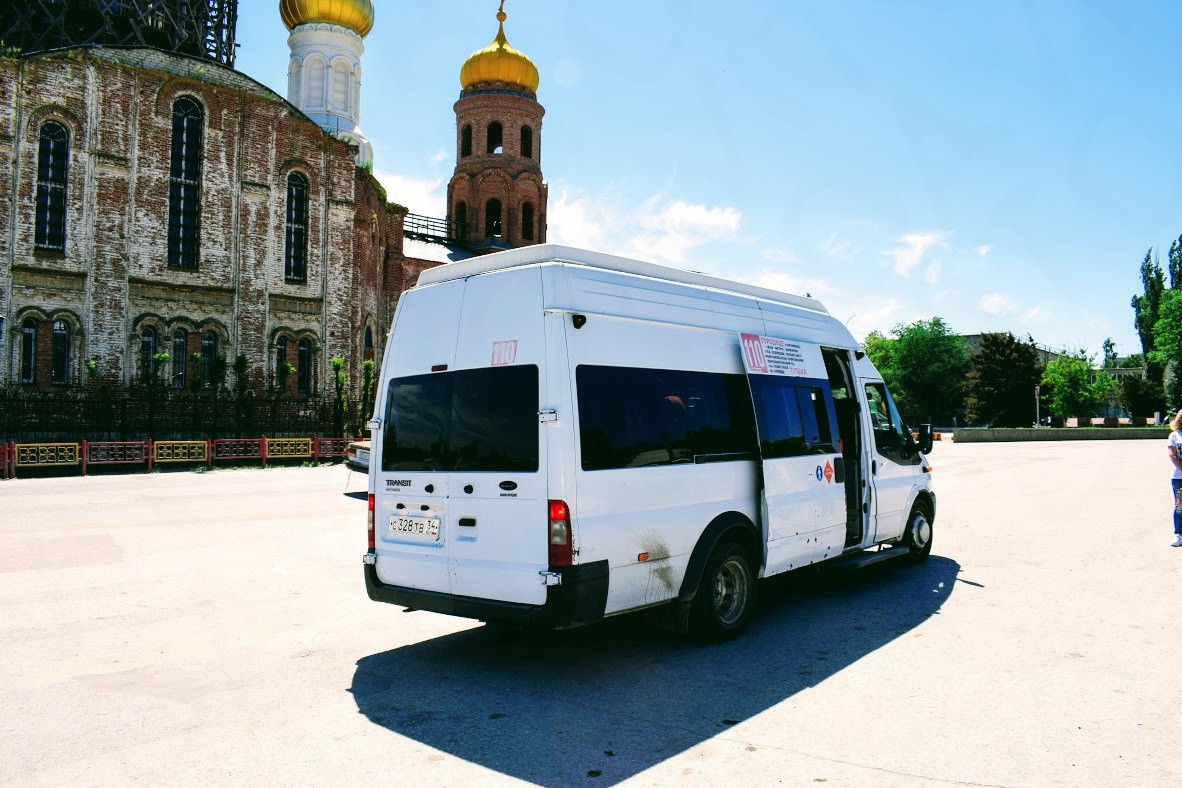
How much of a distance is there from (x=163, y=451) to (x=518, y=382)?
21.2 m

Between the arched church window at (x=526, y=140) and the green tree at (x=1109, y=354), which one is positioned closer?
the arched church window at (x=526, y=140)

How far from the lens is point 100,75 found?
98.2 ft

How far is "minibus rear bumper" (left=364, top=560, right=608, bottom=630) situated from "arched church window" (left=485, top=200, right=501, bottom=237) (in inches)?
1946

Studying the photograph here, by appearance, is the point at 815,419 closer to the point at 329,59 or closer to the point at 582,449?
the point at 582,449

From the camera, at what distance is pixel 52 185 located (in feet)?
96.8

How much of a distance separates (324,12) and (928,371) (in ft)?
229

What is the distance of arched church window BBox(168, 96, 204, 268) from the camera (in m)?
31.9

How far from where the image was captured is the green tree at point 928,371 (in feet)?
283

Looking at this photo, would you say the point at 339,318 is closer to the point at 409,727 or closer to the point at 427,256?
the point at 427,256

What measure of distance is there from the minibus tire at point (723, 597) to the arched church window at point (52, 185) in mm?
31988

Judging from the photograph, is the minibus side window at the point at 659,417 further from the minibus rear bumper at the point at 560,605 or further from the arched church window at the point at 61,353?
the arched church window at the point at 61,353

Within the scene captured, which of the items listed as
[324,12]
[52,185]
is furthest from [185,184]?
[324,12]

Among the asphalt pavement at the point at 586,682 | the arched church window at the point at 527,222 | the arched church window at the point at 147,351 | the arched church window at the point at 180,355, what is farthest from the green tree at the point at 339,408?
the arched church window at the point at 527,222

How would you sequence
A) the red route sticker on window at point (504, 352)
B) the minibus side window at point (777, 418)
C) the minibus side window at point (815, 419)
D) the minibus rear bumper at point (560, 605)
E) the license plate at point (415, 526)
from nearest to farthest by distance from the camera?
the minibus rear bumper at point (560, 605), the red route sticker on window at point (504, 352), the license plate at point (415, 526), the minibus side window at point (777, 418), the minibus side window at point (815, 419)
